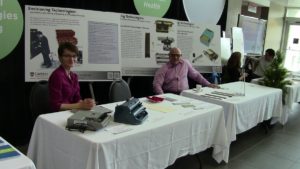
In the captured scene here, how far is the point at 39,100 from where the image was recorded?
2518 millimetres

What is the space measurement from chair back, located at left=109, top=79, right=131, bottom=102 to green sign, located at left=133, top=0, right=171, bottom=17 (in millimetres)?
1274

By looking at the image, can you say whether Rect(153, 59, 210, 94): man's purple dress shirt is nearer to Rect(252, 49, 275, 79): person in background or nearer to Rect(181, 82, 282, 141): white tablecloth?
Rect(181, 82, 282, 141): white tablecloth

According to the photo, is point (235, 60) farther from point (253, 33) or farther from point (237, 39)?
point (253, 33)

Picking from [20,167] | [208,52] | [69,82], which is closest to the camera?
[20,167]

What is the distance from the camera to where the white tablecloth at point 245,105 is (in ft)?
9.33

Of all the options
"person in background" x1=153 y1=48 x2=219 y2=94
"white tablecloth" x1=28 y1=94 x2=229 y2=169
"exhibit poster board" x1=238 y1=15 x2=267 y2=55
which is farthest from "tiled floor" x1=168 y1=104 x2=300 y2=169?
"exhibit poster board" x1=238 y1=15 x2=267 y2=55

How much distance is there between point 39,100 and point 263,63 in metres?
4.40

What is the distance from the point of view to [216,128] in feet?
8.57

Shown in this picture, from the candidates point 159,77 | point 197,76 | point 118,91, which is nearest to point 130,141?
point 118,91

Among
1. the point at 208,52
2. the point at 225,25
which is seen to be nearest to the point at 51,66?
the point at 208,52

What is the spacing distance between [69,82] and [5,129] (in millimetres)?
1127

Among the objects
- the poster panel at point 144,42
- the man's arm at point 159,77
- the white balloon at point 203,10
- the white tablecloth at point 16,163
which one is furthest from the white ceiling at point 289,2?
the white tablecloth at point 16,163

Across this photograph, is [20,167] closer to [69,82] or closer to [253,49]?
[69,82]

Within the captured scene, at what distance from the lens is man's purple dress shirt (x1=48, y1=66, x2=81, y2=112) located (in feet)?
7.50
